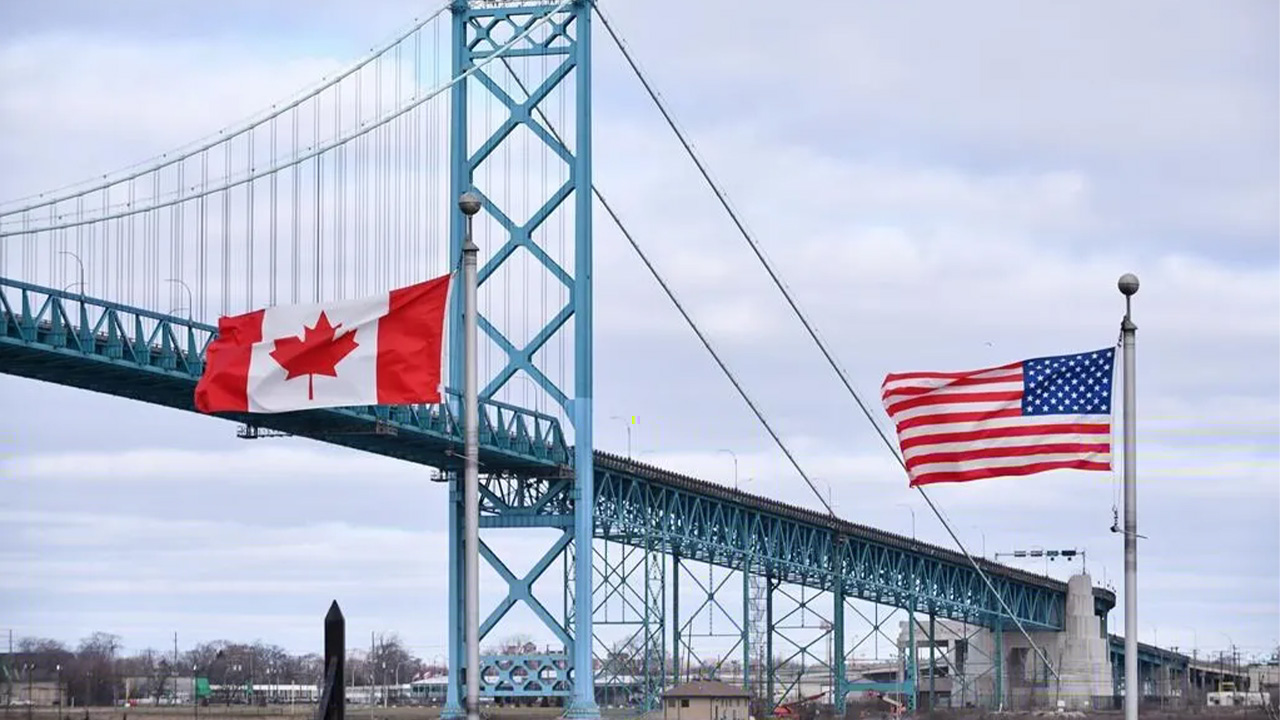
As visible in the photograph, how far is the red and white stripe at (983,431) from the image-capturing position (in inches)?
1391

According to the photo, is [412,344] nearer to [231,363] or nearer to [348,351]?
[348,351]

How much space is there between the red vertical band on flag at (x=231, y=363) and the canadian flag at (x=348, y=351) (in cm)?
2

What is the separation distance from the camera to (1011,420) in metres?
35.6

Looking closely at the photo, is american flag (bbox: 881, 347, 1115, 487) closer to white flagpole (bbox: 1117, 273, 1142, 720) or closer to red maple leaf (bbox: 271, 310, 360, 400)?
white flagpole (bbox: 1117, 273, 1142, 720)

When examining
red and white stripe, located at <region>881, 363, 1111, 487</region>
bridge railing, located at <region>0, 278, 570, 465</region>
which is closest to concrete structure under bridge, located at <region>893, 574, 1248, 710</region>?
bridge railing, located at <region>0, 278, 570, 465</region>

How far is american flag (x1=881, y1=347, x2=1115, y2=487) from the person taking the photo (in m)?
35.3

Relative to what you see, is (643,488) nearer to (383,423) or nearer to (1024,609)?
(383,423)

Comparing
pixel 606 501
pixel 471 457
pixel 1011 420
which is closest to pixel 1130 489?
pixel 1011 420

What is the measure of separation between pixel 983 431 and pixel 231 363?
10.8 meters

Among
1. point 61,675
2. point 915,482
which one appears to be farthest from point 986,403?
point 61,675

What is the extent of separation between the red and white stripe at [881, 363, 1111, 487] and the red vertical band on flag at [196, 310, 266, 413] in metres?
9.54

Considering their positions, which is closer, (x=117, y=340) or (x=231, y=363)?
(x=231, y=363)

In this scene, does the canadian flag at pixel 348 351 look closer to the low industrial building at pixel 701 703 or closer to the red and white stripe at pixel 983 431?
the red and white stripe at pixel 983 431

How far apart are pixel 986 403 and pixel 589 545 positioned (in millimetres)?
55563
